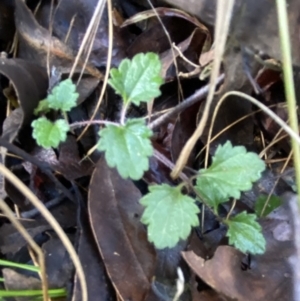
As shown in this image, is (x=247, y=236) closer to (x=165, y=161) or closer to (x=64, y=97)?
(x=165, y=161)

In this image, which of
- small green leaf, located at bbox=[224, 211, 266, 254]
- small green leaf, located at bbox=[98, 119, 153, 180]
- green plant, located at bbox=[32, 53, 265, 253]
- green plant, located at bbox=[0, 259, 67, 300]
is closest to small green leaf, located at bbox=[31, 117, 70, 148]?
green plant, located at bbox=[32, 53, 265, 253]

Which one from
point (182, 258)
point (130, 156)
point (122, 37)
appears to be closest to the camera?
point (130, 156)

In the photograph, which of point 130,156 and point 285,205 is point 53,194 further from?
point 285,205

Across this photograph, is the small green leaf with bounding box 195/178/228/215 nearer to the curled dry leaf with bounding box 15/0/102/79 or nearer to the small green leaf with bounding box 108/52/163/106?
the small green leaf with bounding box 108/52/163/106

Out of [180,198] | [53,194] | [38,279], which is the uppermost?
[180,198]

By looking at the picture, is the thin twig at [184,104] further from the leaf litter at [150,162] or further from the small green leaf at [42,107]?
the small green leaf at [42,107]

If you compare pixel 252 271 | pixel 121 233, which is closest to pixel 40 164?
pixel 121 233

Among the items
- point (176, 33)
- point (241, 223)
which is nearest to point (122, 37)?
point (176, 33)
